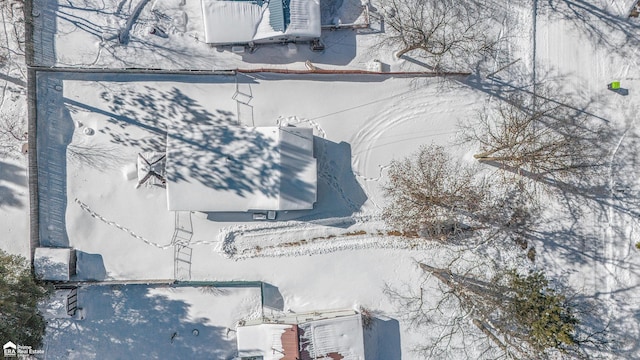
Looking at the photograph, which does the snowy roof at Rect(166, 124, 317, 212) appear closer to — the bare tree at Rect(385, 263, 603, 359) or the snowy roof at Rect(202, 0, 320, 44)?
the snowy roof at Rect(202, 0, 320, 44)

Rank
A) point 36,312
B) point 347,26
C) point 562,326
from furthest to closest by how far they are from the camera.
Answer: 1. point 347,26
2. point 36,312
3. point 562,326

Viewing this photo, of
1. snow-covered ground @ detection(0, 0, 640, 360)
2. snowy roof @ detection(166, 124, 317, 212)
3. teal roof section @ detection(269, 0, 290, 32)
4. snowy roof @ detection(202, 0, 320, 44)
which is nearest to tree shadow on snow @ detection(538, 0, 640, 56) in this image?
snow-covered ground @ detection(0, 0, 640, 360)

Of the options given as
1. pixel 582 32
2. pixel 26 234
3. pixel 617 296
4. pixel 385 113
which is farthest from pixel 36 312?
pixel 582 32

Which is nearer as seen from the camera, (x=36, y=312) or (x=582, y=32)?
(x=36, y=312)

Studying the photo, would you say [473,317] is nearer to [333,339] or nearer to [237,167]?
[333,339]

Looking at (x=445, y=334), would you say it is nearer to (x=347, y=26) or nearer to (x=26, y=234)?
(x=347, y=26)
